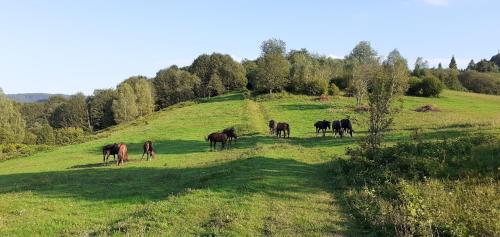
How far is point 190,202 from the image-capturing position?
56.3 feet

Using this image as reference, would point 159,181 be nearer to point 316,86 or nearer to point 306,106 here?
point 306,106

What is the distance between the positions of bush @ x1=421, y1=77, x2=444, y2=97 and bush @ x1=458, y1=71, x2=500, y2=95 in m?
33.4

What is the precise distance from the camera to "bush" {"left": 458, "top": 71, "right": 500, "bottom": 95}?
110938 millimetres

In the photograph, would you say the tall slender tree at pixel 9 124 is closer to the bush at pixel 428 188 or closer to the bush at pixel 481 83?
the bush at pixel 428 188

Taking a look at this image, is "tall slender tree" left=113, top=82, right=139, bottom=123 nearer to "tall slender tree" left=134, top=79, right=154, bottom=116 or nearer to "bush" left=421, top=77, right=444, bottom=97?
"tall slender tree" left=134, top=79, right=154, bottom=116

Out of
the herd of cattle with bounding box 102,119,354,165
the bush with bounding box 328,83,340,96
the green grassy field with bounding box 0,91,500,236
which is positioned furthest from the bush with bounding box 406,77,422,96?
the green grassy field with bounding box 0,91,500,236

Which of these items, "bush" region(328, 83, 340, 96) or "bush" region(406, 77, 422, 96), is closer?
"bush" region(406, 77, 422, 96)

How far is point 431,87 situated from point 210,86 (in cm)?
5703

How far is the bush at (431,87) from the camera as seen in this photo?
282 ft

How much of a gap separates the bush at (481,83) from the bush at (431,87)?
3344 centimetres

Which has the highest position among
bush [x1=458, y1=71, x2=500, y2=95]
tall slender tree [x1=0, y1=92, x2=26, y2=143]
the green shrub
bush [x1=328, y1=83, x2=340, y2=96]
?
bush [x1=458, y1=71, x2=500, y2=95]

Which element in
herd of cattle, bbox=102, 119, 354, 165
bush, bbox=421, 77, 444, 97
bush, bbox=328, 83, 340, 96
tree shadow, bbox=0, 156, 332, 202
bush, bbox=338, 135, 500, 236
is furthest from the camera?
bush, bbox=328, 83, 340, 96

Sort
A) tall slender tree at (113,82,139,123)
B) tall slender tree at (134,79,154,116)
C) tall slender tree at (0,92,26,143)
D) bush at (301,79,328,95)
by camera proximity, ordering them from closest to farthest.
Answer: tall slender tree at (0,92,26,143) < bush at (301,79,328,95) < tall slender tree at (113,82,139,123) < tall slender tree at (134,79,154,116)

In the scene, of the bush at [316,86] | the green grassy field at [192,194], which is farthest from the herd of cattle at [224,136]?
the bush at [316,86]
